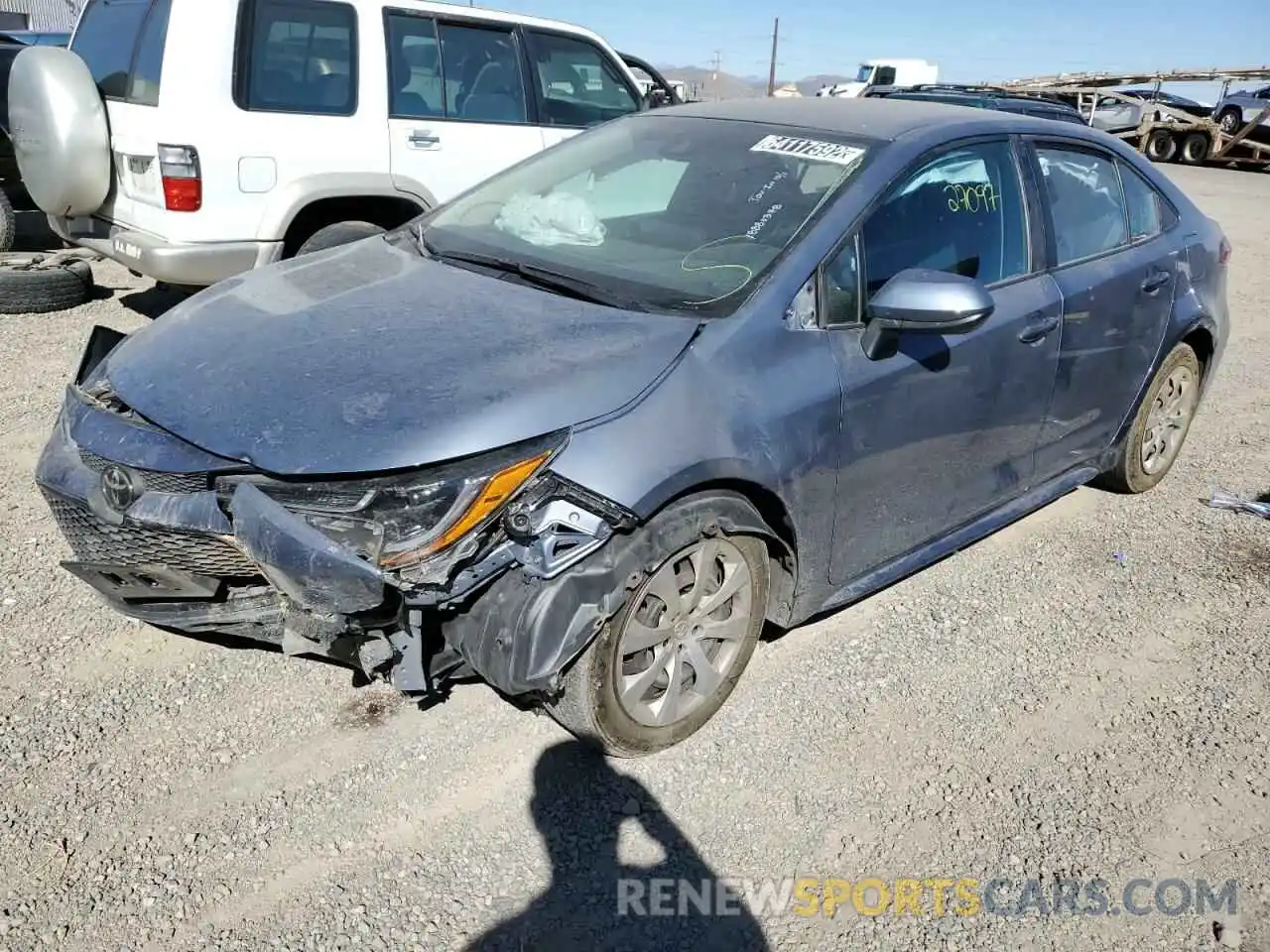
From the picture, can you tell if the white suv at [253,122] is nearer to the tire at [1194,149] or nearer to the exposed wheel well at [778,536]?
the exposed wheel well at [778,536]

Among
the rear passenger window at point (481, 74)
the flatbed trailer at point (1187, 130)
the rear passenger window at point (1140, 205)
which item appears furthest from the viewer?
the flatbed trailer at point (1187, 130)

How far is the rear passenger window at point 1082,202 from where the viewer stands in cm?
370

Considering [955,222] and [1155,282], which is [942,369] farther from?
[1155,282]

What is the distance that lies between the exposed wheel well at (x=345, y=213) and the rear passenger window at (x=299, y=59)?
49cm

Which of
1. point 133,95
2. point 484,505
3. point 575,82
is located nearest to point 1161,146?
point 575,82

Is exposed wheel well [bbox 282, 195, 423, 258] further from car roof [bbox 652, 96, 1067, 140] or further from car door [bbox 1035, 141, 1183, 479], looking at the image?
car door [bbox 1035, 141, 1183, 479]

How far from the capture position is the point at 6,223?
755cm

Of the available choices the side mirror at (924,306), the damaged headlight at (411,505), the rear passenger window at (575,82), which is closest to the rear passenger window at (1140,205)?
the side mirror at (924,306)

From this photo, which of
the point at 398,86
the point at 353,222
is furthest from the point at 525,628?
the point at 398,86

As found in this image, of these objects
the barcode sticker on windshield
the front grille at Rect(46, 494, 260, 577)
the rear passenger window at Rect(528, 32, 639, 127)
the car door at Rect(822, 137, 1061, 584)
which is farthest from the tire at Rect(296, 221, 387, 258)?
the car door at Rect(822, 137, 1061, 584)

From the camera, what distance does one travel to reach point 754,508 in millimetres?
2727

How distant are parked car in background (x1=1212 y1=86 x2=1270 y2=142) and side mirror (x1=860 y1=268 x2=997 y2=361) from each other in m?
25.7

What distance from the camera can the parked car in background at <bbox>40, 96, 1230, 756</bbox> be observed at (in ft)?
7.57

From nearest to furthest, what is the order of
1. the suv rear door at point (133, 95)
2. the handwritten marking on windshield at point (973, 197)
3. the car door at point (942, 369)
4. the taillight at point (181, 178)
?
the car door at point (942, 369)
the handwritten marking on windshield at point (973, 197)
the taillight at point (181, 178)
the suv rear door at point (133, 95)
